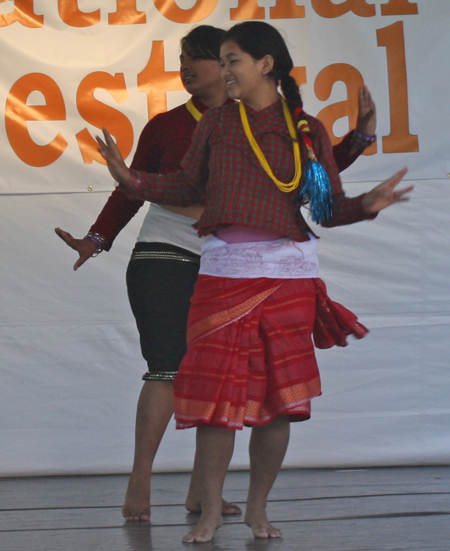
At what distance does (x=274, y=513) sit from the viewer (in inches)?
84.0

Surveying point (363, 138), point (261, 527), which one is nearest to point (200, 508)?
point (261, 527)

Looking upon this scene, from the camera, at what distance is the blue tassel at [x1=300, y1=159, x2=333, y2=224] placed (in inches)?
69.7

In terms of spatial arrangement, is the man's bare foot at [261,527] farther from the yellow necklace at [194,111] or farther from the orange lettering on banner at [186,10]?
the orange lettering on banner at [186,10]

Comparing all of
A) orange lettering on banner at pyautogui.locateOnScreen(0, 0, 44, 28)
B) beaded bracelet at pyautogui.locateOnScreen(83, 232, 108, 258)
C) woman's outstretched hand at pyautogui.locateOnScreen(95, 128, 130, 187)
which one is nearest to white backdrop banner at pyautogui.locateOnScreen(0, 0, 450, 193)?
orange lettering on banner at pyautogui.locateOnScreen(0, 0, 44, 28)

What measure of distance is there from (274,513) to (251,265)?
28.4 inches

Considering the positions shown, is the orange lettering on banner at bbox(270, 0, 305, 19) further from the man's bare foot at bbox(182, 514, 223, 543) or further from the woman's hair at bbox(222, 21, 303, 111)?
the man's bare foot at bbox(182, 514, 223, 543)

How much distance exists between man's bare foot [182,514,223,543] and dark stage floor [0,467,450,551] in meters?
0.02

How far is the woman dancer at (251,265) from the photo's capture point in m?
1.78

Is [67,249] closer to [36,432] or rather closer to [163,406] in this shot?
[36,432]

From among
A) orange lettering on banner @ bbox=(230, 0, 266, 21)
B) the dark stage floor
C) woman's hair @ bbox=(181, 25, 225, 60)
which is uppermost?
orange lettering on banner @ bbox=(230, 0, 266, 21)

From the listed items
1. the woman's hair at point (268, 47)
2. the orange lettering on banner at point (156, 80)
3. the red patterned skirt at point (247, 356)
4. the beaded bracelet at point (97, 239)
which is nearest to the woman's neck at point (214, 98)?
the woman's hair at point (268, 47)

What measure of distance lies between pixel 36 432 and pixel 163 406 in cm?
112

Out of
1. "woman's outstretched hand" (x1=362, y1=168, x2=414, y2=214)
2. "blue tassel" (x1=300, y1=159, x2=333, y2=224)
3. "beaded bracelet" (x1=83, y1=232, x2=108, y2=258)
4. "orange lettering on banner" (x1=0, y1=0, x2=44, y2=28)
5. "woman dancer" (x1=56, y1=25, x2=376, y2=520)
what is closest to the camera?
"woman's outstretched hand" (x1=362, y1=168, x2=414, y2=214)

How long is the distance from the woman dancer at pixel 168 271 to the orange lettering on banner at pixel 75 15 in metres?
0.94
